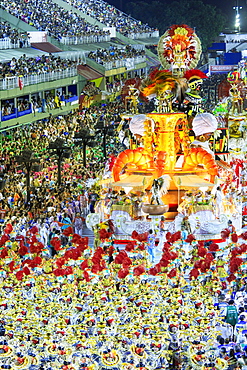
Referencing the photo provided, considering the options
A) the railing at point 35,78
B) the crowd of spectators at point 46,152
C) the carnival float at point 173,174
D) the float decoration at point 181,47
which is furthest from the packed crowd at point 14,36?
the carnival float at point 173,174

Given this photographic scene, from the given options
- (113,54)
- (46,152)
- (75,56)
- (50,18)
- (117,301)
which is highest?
(50,18)

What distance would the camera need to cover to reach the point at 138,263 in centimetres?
2272

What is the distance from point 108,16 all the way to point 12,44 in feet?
150

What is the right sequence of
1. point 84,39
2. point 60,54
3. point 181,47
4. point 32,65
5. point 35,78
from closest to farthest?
point 181,47, point 35,78, point 32,65, point 60,54, point 84,39

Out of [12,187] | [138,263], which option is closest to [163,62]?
[12,187]

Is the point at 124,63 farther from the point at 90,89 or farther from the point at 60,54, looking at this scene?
the point at 60,54

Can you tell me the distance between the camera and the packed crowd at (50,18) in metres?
74.2

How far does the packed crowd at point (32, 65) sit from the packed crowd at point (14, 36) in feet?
6.88

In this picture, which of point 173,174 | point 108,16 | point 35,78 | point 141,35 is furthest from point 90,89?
point 141,35

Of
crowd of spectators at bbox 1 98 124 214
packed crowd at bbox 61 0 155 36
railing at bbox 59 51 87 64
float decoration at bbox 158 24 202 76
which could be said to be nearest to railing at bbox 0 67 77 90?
crowd of spectators at bbox 1 98 124 214

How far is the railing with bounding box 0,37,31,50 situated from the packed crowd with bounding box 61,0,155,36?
32.6m

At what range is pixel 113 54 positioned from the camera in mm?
81125

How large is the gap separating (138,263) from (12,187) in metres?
11.6

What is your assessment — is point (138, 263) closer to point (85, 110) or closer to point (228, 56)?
point (85, 110)
